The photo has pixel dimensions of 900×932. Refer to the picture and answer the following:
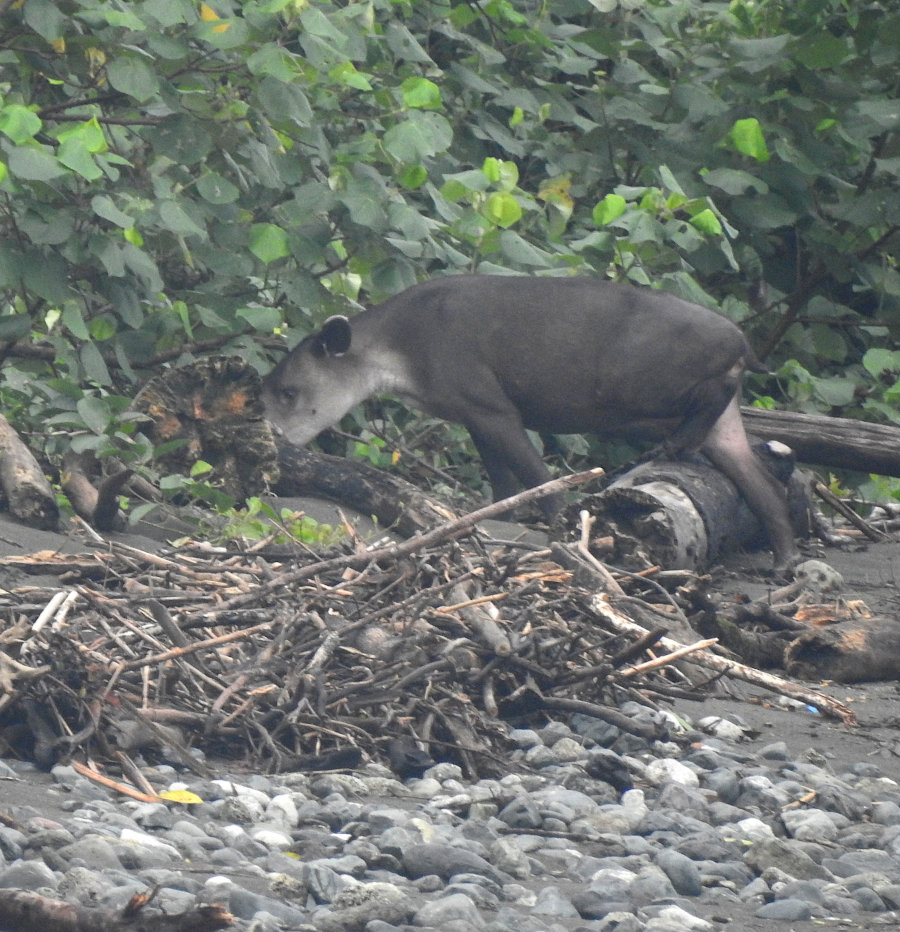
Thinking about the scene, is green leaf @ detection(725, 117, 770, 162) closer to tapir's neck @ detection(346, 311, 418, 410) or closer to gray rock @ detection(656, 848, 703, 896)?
tapir's neck @ detection(346, 311, 418, 410)

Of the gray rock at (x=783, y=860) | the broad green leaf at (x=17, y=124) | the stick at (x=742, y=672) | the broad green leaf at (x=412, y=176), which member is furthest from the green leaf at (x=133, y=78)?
the gray rock at (x=783, y=860)

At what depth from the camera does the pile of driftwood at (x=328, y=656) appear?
11.3 ft

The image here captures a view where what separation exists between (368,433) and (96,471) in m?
2.73

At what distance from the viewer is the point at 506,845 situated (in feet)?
9.82

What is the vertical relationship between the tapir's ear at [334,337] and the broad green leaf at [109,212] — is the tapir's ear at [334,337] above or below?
below

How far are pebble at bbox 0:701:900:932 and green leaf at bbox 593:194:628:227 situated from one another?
4.67 metres

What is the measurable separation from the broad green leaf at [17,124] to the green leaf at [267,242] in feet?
5.69

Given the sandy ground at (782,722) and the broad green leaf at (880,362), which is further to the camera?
the broad green leaf at (880,362)

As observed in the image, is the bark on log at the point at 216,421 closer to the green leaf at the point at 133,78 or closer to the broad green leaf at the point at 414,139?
the green leaf at the point at 133,78

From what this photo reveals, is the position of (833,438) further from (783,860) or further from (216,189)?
(783,860)

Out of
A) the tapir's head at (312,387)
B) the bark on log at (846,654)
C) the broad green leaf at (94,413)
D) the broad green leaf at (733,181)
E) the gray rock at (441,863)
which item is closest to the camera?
the gray rock at (441,863)

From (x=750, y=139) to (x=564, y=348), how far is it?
2.42 meters

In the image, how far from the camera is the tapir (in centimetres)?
778

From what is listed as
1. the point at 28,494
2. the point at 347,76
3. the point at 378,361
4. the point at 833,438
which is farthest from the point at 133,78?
the point at 833,438
